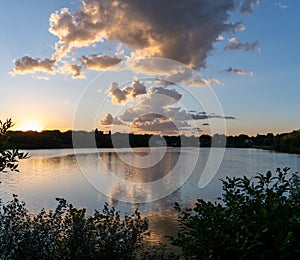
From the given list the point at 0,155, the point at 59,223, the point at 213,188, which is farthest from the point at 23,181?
the point at 0,155

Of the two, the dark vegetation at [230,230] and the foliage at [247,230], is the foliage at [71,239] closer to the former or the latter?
the dark vegetation at [230,230]

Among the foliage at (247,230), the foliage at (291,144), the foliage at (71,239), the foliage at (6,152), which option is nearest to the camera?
the foliage at (247,230)

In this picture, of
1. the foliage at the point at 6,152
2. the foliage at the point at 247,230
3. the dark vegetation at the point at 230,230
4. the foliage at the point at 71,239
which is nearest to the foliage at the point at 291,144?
the foliage at the point at 71,239

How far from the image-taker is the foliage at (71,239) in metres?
4.30

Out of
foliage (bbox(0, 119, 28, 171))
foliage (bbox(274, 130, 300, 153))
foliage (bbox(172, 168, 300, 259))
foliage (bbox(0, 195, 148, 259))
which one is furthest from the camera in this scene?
foliage (bbox(274, 130, 300, 153))

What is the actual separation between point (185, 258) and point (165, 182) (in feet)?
70.6

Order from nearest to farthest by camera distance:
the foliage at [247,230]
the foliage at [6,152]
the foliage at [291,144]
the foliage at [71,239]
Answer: the foliage at [247,230] < the foliage at [6,152] < the foliage at [71,239] < the foliage at [291,144]

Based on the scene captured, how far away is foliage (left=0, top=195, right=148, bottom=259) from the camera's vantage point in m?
4.30

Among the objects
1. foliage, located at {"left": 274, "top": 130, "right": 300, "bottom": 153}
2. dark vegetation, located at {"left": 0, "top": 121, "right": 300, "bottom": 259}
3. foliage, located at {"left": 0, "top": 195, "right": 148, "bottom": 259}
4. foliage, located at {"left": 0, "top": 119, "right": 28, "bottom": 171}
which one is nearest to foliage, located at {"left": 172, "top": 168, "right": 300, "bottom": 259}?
dark vegetation, located at {"left": 0, "top": 121, "right": 300, "bottom": 259}

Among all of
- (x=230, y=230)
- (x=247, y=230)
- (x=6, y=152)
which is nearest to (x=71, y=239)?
(x=6, y=152)

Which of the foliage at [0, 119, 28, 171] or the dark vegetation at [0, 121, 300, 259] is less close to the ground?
the foliage at [0, 119, 28, 171]

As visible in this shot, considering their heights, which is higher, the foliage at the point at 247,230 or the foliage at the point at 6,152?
the foliage at the point at 6,152

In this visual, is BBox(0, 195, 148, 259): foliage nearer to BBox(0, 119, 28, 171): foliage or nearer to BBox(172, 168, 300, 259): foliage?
BBox(0, 119, 28, 171): foliage

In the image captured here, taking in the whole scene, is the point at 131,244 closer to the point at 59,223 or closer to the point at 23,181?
the point at 59,223
